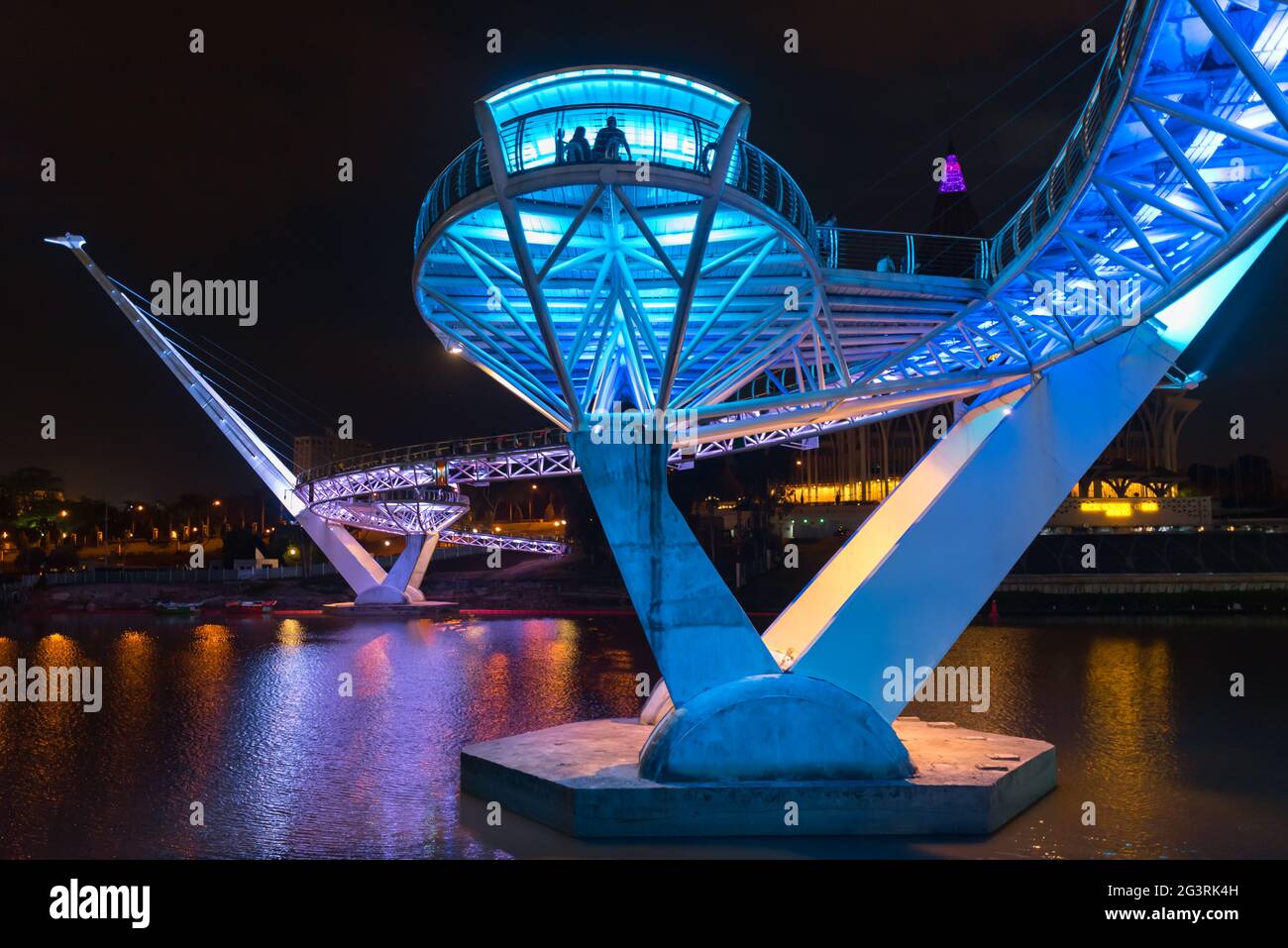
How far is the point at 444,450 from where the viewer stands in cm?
5284

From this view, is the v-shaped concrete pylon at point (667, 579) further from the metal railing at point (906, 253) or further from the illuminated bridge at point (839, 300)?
the metal railing at point (906, 253)

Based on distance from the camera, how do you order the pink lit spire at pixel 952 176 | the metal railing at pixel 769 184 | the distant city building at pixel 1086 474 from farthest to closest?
the distant city building at pixel 1086 474 → the pink lit spire at pixel 952 176 → the metal railing at pixel 769 184

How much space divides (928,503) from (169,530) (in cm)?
13083

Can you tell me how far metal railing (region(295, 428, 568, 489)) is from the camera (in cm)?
4997

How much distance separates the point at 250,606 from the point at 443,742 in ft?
139

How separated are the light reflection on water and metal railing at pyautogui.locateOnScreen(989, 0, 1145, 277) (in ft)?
27.0

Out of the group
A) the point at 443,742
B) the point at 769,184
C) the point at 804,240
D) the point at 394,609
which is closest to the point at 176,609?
the point at 394,609

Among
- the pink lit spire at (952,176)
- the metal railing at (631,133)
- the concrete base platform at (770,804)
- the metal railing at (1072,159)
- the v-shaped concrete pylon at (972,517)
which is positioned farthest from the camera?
the pink lit spire at (952,176)

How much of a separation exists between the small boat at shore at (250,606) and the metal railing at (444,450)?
7.41 meters

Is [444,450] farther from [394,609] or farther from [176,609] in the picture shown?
[176,609]

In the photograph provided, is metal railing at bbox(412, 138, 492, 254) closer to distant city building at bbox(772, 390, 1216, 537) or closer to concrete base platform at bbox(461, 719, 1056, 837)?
concrete base platform at bbox(461, 719, 1056, 837)

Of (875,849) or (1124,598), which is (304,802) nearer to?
(875,849)

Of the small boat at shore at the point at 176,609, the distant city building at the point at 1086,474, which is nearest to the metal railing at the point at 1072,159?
the small boat at shore at the point at 176,609

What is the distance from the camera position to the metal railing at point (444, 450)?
4997cm
